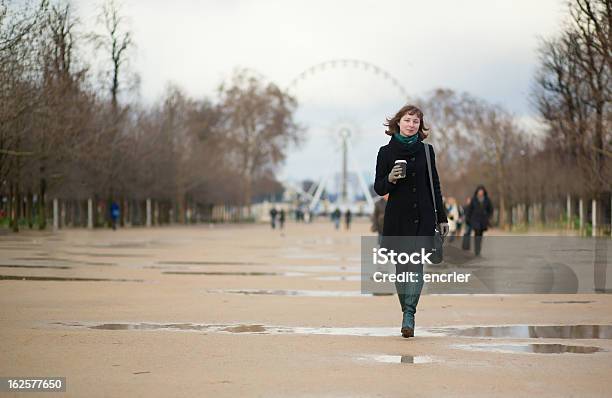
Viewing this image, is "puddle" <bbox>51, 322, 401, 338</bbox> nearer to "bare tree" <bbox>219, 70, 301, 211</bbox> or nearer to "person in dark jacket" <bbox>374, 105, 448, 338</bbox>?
"person in dark jacket" <bbox>374, 105, 448, 338</bbox>

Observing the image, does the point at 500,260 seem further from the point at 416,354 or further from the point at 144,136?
the point at 144,136

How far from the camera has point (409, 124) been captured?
463 inches

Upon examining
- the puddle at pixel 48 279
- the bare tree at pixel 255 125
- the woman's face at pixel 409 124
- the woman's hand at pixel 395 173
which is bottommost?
the puddle at pixel 48 279

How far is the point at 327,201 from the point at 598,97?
131m

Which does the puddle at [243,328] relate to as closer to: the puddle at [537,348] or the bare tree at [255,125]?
the puddle at [537,348]

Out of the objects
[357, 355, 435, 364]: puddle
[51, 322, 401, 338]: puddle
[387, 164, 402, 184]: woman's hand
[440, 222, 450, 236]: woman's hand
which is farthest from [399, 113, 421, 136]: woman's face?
[357, 355, 435, 364]: puddle

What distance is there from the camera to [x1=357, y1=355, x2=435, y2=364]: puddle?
33.6ft

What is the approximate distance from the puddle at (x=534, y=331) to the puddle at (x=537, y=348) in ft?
2.57

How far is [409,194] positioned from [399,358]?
205 centimetres

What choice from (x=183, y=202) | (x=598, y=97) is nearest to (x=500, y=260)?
(x=598, y=97)

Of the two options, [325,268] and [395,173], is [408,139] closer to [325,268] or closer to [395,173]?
[395,173]

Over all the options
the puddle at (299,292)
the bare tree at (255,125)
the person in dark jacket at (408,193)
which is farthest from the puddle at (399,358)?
the bare tree at (255,125)

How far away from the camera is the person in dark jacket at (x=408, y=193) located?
11875 millimetres

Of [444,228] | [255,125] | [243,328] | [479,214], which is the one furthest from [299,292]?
[255,125]
